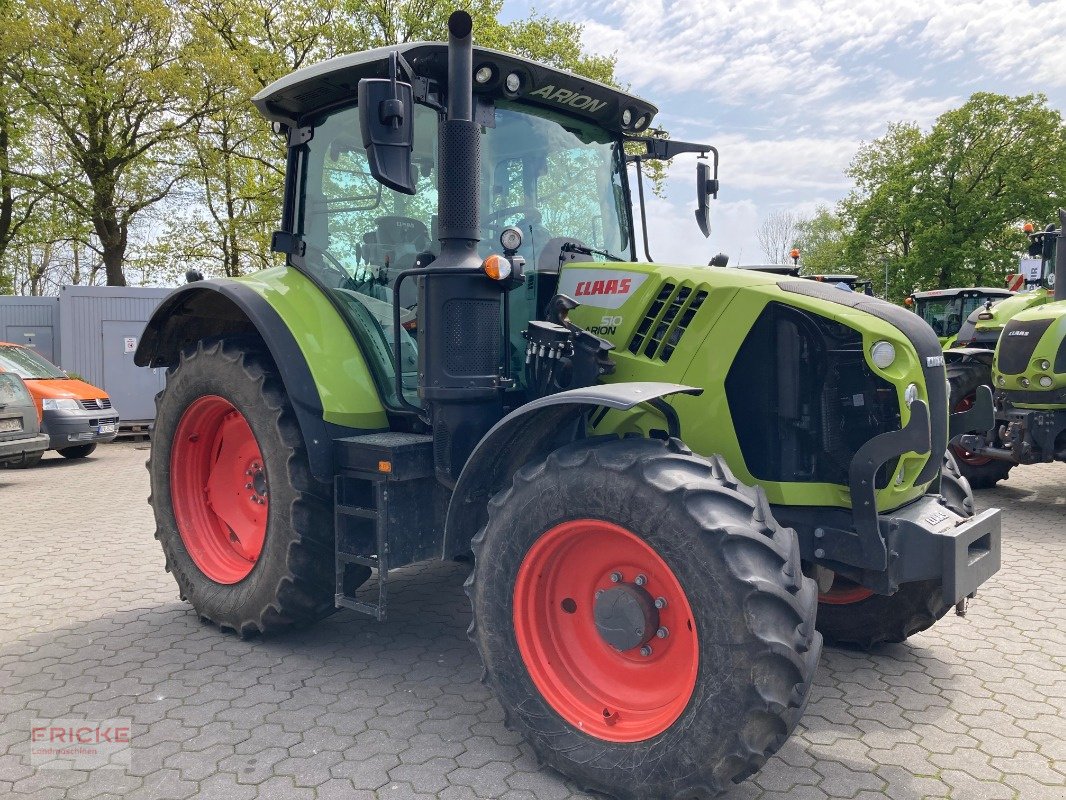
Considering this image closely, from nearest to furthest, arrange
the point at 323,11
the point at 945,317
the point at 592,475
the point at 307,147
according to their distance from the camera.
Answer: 1. the point at 592,475
2. the point at 307,147
3. the point at 945,317
4. the point at 323,11

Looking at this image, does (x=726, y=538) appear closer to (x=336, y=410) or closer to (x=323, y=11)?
(x=336, y=410)

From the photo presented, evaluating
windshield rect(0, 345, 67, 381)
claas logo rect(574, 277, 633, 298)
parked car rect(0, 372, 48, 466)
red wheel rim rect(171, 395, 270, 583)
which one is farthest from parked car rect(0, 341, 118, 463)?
claas logo rect(574, 277, 633, 298)

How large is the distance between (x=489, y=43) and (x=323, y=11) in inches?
183

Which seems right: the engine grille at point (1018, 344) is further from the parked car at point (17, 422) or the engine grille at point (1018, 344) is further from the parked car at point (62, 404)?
the parked car at point (62, 404)

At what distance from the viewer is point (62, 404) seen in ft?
37.5

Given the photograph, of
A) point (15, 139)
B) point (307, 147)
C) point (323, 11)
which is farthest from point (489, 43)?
point (307, 147)

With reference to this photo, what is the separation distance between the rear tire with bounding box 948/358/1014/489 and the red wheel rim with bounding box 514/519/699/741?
6563 millimetres

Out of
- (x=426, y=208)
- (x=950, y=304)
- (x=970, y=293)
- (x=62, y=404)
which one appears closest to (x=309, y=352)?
(x=426, y=208)

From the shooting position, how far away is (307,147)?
4438mm

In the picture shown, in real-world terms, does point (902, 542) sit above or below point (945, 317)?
below

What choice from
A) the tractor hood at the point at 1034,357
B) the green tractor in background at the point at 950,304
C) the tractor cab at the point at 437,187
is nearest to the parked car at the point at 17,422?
the tractor cab at the point at 437,187

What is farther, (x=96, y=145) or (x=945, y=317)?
(x=96, y=145)

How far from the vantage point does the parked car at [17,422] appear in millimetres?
9781

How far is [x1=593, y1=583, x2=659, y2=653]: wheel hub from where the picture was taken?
2805mm
